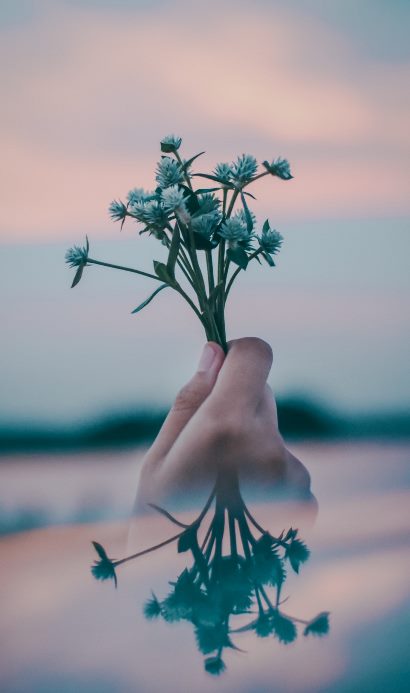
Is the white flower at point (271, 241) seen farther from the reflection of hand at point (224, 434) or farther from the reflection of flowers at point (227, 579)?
the reflection of flowers at point (227, 579)

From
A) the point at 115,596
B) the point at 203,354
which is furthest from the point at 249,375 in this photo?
the point at 115,596

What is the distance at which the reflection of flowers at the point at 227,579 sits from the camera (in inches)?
20.1

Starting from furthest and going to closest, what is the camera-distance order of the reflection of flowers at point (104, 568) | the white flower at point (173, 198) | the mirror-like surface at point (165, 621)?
the white flower at point (173, 198) → the reflection of flowers at point (104, 568) → the mirror-like surface at point (165, 621)

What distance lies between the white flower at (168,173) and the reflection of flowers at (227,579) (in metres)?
Answer: 0.32

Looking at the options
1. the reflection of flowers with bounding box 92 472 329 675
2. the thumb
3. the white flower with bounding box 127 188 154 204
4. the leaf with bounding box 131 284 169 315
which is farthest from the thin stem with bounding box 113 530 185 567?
the white flower with bounding box 127 188 154 204

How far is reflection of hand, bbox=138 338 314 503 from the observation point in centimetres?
78

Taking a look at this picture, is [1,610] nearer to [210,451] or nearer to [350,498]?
[210,451]

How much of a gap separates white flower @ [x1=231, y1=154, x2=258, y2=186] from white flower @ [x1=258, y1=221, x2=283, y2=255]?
0.06 metres

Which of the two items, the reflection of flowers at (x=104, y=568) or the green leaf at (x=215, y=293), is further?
the green leaf at (x=215, y=293)

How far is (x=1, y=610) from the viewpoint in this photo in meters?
0.57

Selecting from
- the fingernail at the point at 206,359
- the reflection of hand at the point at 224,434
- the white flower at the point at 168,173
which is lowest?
the reflection of hand at the point at 224,434

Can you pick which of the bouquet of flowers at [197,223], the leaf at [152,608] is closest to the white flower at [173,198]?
the bouquet of flowers at [197,223]

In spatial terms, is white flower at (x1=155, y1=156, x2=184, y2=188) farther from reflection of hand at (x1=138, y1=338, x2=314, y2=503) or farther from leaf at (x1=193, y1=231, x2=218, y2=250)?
reflection of hand at (x1=138, y1=338, x2=314, y2=503)

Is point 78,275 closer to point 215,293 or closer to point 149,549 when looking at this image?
point 215,293
